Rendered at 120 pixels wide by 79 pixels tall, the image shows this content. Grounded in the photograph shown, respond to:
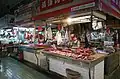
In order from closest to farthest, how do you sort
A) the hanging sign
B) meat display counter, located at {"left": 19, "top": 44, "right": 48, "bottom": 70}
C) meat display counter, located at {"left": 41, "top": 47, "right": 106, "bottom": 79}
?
meat display counter, located at {"left": 41, "top": 47, "right": 106, "bottom": 79} < the hanging sign < meat display counter, located at {"left": 19, "top": 44, "right": 48, "bottom": 70}

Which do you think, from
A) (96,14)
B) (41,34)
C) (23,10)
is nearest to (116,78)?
(96,14)

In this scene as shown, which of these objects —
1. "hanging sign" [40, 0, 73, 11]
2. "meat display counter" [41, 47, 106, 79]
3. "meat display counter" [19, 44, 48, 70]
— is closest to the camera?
"meat display counter" [41, 47, 106, 79]

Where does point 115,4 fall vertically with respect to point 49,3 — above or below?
below

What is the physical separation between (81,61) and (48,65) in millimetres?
2336

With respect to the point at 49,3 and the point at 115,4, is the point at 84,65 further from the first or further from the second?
the point at 49,3

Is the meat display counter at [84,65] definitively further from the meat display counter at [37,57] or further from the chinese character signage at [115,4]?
A: the chinese character signage at [115,4]

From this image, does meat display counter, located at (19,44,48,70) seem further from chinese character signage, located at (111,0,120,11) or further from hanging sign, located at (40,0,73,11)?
chinese character signage, located at (111,0,120,11)

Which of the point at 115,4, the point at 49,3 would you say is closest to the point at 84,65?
the point at 115,4

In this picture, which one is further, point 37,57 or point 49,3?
point 37,57

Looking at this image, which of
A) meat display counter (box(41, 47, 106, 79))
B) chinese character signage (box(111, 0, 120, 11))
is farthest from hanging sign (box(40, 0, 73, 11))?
meat display counter (box(41, 47, 106, 79))

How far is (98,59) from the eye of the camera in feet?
11.6

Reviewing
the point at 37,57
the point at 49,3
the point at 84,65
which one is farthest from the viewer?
the point at 37,57

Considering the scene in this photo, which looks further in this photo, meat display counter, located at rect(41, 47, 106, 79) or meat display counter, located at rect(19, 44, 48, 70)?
meat display counter, located at rect(19, 44, 48, 70)

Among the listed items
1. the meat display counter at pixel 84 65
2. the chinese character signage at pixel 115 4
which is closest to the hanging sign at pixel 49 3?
the chinese character signage at pixel 115 4
